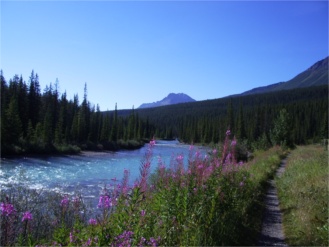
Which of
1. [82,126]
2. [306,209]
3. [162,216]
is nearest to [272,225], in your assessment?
[306,209]

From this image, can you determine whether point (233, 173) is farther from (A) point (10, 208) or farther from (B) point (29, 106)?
(B) point (29, 106)

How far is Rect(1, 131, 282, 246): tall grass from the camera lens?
4.29m

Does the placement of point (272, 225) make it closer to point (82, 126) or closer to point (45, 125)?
point (45, 125)

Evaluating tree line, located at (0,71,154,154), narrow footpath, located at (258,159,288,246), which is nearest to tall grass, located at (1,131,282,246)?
narrow footpath, located at (258,159,288,246)

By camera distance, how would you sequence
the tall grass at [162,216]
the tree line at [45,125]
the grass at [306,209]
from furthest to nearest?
1. the tree line at [45,125]
2. the grass at [306,209]
3. the tall grass at [162,216]

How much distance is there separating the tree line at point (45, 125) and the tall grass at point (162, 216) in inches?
1356

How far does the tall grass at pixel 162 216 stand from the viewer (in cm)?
429

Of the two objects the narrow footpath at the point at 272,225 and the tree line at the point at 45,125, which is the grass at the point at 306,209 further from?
the tree line at the point at 45,125

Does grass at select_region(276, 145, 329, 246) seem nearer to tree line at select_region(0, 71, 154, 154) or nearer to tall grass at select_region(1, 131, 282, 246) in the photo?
tall grass at select_region(1, 131, 282, 246)

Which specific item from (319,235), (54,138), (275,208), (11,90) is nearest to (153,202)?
(319,235)

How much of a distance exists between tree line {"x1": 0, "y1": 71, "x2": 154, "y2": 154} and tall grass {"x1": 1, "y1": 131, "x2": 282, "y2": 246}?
34.4 m

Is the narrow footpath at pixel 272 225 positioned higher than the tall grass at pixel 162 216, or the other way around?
the tall grass at pixel 162 216

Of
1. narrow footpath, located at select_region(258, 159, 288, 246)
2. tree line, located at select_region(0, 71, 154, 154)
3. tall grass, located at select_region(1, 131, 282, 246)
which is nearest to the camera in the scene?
tall grass, located at select_region(1, 131, 282, 246)

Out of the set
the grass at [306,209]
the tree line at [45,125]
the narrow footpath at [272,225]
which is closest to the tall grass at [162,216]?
the narrow footpath at [272,225]
